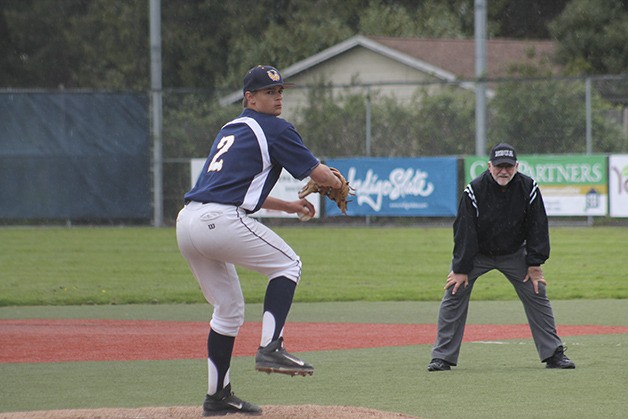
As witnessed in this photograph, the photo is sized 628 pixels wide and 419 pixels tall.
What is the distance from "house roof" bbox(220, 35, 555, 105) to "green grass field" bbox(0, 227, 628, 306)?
1093 cm

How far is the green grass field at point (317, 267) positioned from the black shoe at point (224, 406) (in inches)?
315

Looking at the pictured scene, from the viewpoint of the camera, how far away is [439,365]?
8.60m

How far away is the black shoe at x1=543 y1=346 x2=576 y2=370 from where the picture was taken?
8.54m

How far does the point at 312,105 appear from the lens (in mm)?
26234

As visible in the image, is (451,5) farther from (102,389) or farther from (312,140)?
(102,389)

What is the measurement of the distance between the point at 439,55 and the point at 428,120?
39.5 ft

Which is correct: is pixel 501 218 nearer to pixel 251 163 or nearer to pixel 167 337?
pixel 251 163

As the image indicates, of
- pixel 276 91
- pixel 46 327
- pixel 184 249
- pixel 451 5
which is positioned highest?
pixel 451 5

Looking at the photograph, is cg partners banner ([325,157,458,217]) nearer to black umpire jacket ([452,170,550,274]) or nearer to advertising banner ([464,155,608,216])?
advertising banner ([464,155,608,216])

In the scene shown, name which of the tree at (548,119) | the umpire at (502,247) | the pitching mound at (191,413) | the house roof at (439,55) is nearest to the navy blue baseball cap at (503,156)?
the umpire at (502,247)

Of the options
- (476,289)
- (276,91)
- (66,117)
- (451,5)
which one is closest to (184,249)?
(276,91)

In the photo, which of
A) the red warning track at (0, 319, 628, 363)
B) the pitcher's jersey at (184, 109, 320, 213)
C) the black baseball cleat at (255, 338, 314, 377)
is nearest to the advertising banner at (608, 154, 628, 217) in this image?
the red warning track at (0, 319, 628, 363)

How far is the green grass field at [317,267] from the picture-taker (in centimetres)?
1517

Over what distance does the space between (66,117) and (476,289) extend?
13.7m
